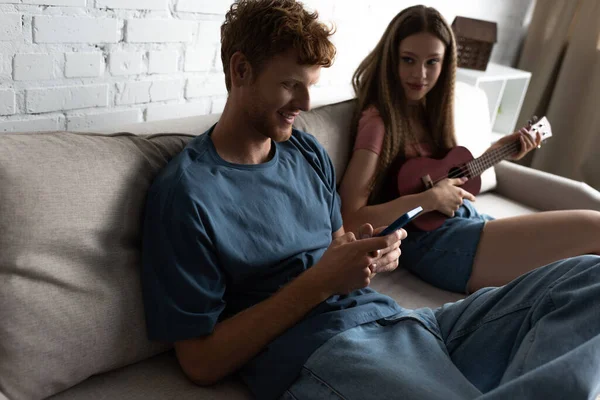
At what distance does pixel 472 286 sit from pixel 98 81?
3.78 feet

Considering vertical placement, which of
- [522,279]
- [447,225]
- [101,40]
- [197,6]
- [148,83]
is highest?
[197,6]

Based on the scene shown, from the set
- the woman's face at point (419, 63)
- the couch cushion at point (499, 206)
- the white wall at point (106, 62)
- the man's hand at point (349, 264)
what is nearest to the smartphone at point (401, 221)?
the man's hand at point (349, 264)

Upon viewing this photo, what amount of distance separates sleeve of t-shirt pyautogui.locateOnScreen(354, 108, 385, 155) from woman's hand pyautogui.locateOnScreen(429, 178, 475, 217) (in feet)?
0.67

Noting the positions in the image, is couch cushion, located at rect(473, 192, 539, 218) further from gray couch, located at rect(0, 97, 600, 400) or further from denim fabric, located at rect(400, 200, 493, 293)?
gray couch, located at rect(0, 97, 600, 400)

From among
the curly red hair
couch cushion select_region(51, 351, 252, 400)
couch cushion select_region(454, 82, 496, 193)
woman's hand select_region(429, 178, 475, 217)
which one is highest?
the curly red hair

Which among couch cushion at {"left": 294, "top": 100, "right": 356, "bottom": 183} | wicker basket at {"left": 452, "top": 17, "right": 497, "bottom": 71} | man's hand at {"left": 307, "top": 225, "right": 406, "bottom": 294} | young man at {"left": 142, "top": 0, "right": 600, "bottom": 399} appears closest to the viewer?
young man at {"left": 142, "top": 0, "right": 600, "bottom": 399}

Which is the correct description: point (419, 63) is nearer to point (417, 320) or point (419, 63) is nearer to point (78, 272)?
point (417, 320)

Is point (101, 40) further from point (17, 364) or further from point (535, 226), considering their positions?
point (535, 226)

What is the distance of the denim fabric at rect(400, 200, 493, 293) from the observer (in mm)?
1688

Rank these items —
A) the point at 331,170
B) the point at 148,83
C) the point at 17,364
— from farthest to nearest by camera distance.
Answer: the point at 148,83, the point at 331,170, the point at 17,364

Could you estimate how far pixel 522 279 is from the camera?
114 centimetres

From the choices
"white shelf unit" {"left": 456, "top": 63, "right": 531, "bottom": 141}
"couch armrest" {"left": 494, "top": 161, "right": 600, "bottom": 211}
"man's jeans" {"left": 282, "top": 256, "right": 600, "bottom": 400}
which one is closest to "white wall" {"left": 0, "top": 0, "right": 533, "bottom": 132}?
"man's jeans" {"left": 282, "top": 256, "right": 600, "bottom": 400}

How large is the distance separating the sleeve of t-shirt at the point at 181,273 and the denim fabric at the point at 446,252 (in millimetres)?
811

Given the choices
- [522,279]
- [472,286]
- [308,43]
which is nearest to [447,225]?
[472,286]
